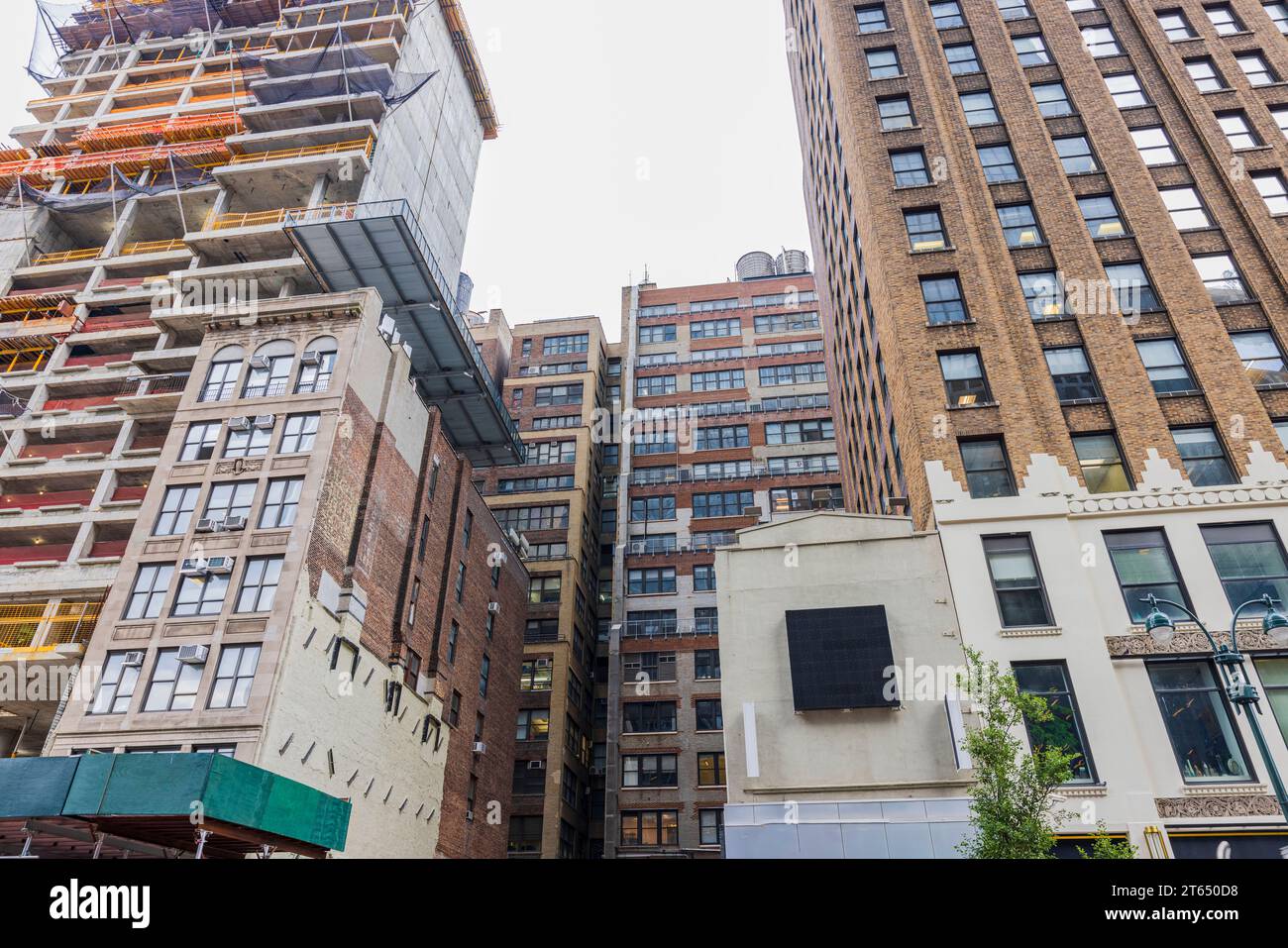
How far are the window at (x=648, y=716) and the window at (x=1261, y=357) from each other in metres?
40.3

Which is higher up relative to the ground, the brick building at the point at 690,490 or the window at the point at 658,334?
the window at the point at 658,334

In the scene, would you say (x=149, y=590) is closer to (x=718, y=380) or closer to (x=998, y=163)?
(x=998, y=163)

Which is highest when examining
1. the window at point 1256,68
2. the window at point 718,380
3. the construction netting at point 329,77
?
the construction netting at point 329,77

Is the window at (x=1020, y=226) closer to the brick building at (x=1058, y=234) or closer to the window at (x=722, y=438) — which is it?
the brick building at (x=1058, y=234)

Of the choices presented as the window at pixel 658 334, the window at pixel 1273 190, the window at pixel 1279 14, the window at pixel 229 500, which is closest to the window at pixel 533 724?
the window at pixel 229 500

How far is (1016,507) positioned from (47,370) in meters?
51.3

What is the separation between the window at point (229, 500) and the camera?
32.2 metres

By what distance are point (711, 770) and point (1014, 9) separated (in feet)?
155

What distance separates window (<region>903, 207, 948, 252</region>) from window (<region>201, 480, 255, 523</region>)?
28552mm

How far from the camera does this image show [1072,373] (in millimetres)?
30078

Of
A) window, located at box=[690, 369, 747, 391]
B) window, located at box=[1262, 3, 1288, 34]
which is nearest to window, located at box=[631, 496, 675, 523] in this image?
window, located at box=[690, 369, 747, 391]

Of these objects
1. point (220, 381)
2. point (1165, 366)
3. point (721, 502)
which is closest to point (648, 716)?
point (721, 502)
